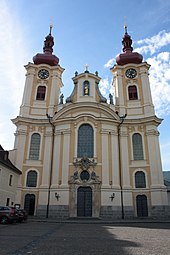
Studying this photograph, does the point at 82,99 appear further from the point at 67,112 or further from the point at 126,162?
the point at 126,162

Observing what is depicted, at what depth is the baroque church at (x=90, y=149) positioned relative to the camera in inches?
1048

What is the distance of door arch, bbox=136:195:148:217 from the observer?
1048 inches

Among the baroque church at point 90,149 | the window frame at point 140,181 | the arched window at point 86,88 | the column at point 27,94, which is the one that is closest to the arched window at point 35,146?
the baroque church at point 90,149

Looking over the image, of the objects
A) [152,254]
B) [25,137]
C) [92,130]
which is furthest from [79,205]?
[152,254]

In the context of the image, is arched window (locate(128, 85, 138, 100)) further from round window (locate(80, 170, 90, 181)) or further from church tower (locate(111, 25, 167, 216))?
round window (locate(80, 170, 90, 181))

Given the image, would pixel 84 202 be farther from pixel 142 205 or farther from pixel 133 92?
pixel 133 92

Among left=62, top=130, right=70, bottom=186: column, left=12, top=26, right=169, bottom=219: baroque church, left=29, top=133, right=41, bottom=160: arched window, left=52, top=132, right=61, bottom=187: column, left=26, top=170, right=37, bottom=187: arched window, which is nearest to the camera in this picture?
left=12, top=26, right=169, bottom=219: baroque church

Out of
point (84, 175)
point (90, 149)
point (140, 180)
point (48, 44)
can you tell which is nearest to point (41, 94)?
point (48, 44)

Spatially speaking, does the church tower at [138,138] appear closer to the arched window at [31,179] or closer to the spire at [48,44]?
the arched window at [31,179]

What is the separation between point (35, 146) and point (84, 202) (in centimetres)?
943

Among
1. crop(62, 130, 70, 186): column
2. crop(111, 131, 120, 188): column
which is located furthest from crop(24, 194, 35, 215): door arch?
crop(111, 131, 120, 188): column

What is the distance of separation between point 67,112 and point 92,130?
4.09 meters

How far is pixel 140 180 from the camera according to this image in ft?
92.2

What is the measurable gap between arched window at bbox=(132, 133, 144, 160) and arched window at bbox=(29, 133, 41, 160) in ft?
39.7
